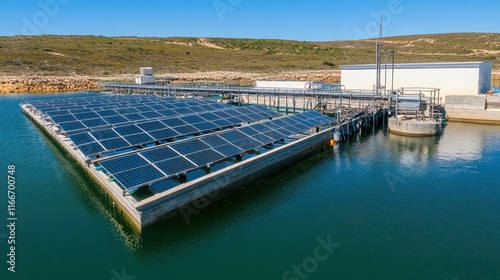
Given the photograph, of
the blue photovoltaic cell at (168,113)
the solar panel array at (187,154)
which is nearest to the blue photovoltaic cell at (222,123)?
Result: the solar panel array at (187,154)

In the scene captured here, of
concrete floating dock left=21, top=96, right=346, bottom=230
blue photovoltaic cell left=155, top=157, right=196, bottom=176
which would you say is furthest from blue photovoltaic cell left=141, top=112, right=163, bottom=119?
blue photovoltaic cell left=155, top=157, right=196, bottom=176

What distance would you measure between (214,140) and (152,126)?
6506 millimetres

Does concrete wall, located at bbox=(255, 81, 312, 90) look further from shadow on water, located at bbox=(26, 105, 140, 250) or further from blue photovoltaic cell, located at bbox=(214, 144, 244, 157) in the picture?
shadow on water, located at bbox=(26, 105, 140, 250)

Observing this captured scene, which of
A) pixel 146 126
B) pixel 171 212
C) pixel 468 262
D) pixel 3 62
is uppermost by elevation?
pixel 3 62

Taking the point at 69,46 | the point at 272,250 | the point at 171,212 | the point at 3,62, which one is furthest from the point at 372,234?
the point at 69,46

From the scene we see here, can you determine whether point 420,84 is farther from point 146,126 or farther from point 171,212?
point 171,212

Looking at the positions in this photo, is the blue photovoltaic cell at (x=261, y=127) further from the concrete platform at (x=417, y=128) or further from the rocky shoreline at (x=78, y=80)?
the rocky shoreline at (x=78, y=80)

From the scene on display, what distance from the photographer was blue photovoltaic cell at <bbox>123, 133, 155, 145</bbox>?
2236cm

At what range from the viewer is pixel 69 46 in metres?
125

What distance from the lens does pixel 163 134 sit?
24.5 metres

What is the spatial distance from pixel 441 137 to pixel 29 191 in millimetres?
33051

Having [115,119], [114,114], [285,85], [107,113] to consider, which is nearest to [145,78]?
[285,85]

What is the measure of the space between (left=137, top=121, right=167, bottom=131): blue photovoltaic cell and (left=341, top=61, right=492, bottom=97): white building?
33.2 m

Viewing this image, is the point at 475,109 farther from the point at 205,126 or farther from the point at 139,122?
the point at 139,122
